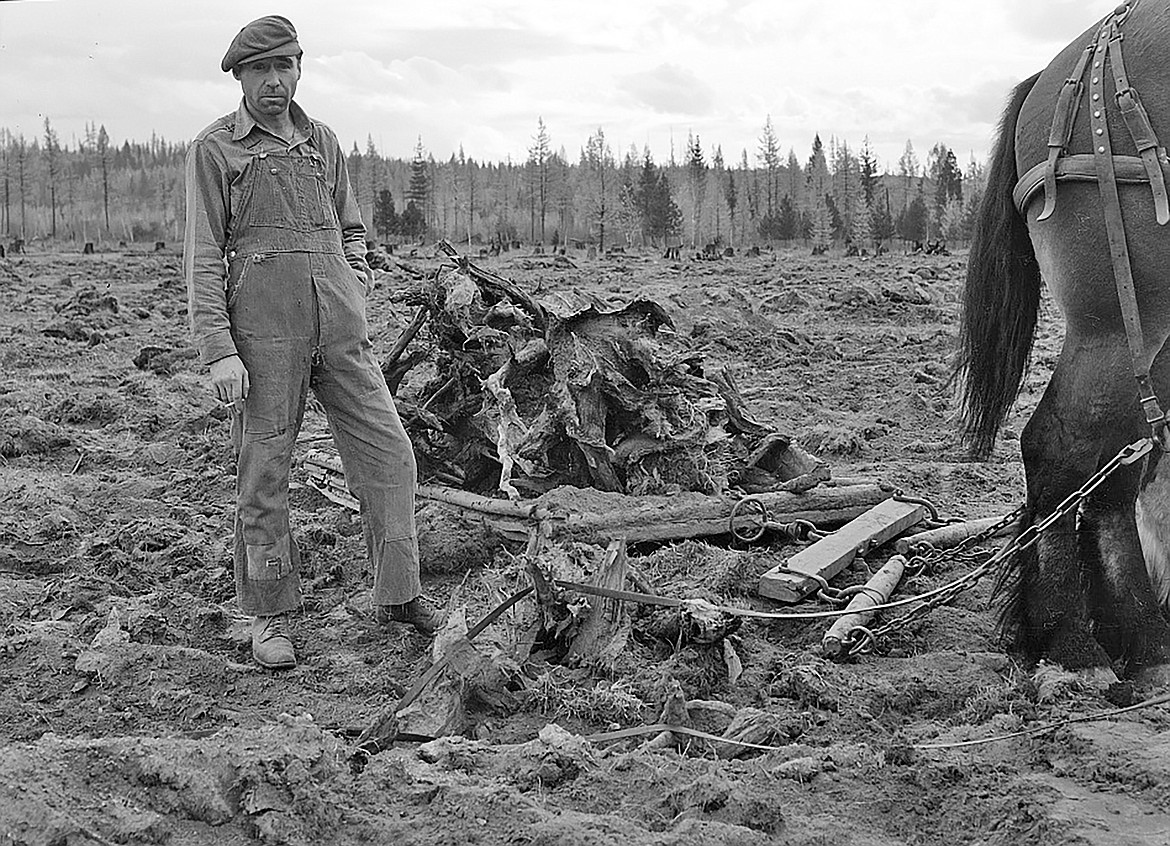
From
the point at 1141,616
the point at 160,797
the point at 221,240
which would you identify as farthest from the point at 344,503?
the point at 1141,616

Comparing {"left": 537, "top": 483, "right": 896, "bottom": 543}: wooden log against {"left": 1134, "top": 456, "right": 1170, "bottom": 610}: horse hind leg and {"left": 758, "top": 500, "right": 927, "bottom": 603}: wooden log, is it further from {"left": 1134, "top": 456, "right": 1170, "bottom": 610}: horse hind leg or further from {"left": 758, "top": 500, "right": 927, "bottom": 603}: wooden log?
{"left": 1134, "top": 456, "right": 1170, "bottom": 610}: horse hind leg

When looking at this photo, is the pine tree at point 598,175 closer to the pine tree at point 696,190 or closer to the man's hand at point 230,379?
the pine tree at point 696,190

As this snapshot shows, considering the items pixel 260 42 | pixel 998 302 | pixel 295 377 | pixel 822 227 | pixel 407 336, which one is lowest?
pixel 295 377

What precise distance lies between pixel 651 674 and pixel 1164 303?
2073mm

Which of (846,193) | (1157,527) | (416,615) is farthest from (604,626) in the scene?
(846,193)

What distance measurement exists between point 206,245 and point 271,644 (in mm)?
1500

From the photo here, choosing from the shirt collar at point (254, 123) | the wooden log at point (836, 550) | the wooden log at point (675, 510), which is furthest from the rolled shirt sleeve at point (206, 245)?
the wooden log at point (836, 550)

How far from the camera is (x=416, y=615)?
4.27 metres

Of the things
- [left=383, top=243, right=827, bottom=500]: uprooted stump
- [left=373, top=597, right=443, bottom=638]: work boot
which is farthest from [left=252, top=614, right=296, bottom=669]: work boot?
Result: [left=383, top=243, right=827, bottom=500]: uprooted stump

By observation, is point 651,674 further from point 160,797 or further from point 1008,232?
point 1008,232

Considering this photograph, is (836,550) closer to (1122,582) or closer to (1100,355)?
(1122,582)

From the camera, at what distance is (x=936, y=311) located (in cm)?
1639

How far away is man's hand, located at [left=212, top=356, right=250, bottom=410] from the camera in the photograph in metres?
3.77

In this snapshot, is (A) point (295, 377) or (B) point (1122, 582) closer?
(B) point (1122, 582)
